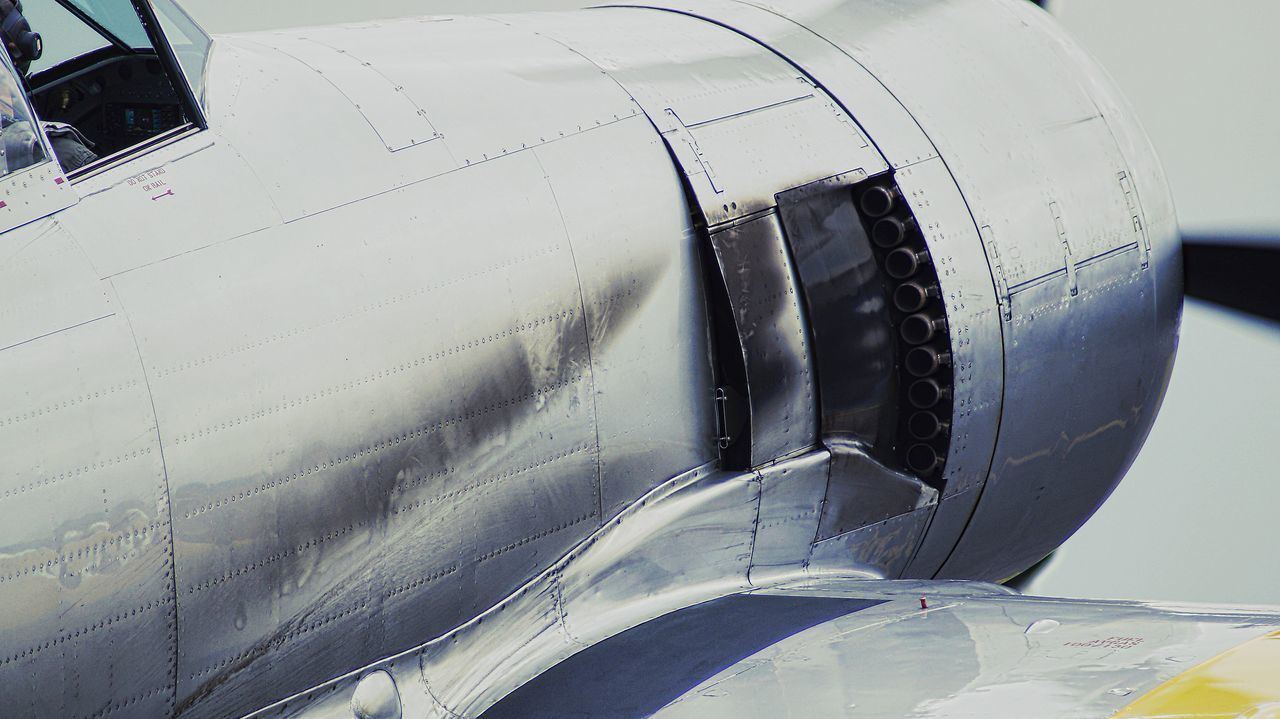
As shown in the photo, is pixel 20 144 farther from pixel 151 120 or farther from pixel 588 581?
pixel 588 581

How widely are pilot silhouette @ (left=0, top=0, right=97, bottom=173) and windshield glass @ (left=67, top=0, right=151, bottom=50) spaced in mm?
176

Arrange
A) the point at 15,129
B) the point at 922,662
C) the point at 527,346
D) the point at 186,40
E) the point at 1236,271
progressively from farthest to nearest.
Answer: the point at 1236,271, the point at 186,40, the point at 527,346, the point at 922,662, the point at 15,129

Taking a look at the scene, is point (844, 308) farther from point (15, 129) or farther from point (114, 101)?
point (15, 129)

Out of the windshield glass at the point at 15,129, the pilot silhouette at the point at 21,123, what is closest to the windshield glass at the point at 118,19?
the pilot silhouette at the point at 21,123

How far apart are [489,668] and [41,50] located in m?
2.10

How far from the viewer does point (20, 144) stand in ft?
10.0

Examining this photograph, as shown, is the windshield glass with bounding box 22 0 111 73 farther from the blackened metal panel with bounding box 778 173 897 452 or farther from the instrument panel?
the blackened metal panel with bounding box 778 173 897 452

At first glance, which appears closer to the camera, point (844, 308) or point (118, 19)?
point (118, 19)

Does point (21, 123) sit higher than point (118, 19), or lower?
lower

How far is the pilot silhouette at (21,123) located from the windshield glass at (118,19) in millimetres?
176

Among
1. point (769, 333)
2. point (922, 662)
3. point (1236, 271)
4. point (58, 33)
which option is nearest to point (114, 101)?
point (58, 33)

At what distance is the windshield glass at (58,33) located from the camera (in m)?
3.72

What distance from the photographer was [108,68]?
3.98 metres

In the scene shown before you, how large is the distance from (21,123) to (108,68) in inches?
38.7
